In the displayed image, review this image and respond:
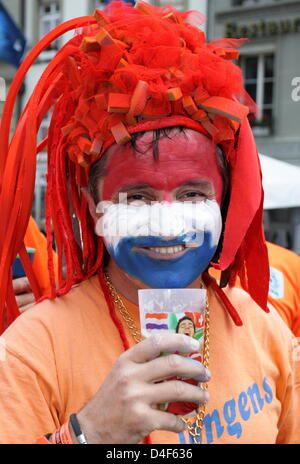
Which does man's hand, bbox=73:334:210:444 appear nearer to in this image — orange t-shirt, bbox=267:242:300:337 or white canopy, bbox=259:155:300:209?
orange t-shirt, bbox=267:242:300:337

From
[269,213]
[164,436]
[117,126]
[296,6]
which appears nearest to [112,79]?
[117,126]

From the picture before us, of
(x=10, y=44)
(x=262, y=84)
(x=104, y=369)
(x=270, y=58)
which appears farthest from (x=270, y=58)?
(x=104, y=369)

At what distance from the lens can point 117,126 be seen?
3.97 ft

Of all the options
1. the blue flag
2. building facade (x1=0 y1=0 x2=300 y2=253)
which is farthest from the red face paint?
building facade (x1=0 y1=0 x2=300 y2=253)

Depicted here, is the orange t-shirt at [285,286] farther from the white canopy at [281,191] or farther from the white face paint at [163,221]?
the white canopy at [281,191]

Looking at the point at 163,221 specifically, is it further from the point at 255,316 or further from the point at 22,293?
the point at 22,293

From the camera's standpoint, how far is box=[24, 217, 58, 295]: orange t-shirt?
2.18 metres

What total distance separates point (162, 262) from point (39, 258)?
124cm

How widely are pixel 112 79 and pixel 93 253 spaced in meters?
0.46

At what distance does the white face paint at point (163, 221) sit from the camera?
1.17 m

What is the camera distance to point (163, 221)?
117 cm

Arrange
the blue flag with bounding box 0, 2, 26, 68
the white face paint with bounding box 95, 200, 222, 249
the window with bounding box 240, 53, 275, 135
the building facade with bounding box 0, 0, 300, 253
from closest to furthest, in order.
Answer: the white face paint with bounding box 95, 200, 222, 249
the blue flag with bounding box 0, 2, 26, 68
the building facade with bounding box 0, 0, 300, 253
the window with bounding box 240, 53, 275, 135
